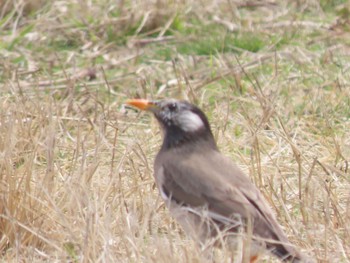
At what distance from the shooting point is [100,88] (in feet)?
27.0

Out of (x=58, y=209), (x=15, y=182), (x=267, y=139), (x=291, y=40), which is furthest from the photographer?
(x=291, y=40)

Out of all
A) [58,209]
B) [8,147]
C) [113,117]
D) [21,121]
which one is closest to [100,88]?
[113,117]

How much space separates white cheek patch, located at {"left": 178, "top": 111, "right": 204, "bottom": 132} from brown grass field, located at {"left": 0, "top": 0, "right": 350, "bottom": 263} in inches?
14.4

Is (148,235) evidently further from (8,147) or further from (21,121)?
(21,121)

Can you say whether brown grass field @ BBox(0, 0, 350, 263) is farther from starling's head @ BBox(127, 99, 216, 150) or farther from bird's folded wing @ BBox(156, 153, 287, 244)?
starling's head @ BBox(127, 99, 216, 150)

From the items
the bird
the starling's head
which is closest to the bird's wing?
the bird

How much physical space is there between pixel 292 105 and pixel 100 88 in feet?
4.41

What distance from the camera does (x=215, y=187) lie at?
5430 mm

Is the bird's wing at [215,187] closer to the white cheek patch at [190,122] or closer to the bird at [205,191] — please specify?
the bird at [205,191]

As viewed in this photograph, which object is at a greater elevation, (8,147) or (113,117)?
(8,147)

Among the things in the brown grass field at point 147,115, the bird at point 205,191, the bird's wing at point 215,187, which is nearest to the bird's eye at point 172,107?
the bird at point 205,191

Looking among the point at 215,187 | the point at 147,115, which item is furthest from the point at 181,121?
the point at 147,115

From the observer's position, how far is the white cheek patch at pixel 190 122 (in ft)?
19.0

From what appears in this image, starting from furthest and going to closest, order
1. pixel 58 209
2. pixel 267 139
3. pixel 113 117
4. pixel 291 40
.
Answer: pixel 291 40, pixel 113 117, pixel 267 139, pixel 58 209
